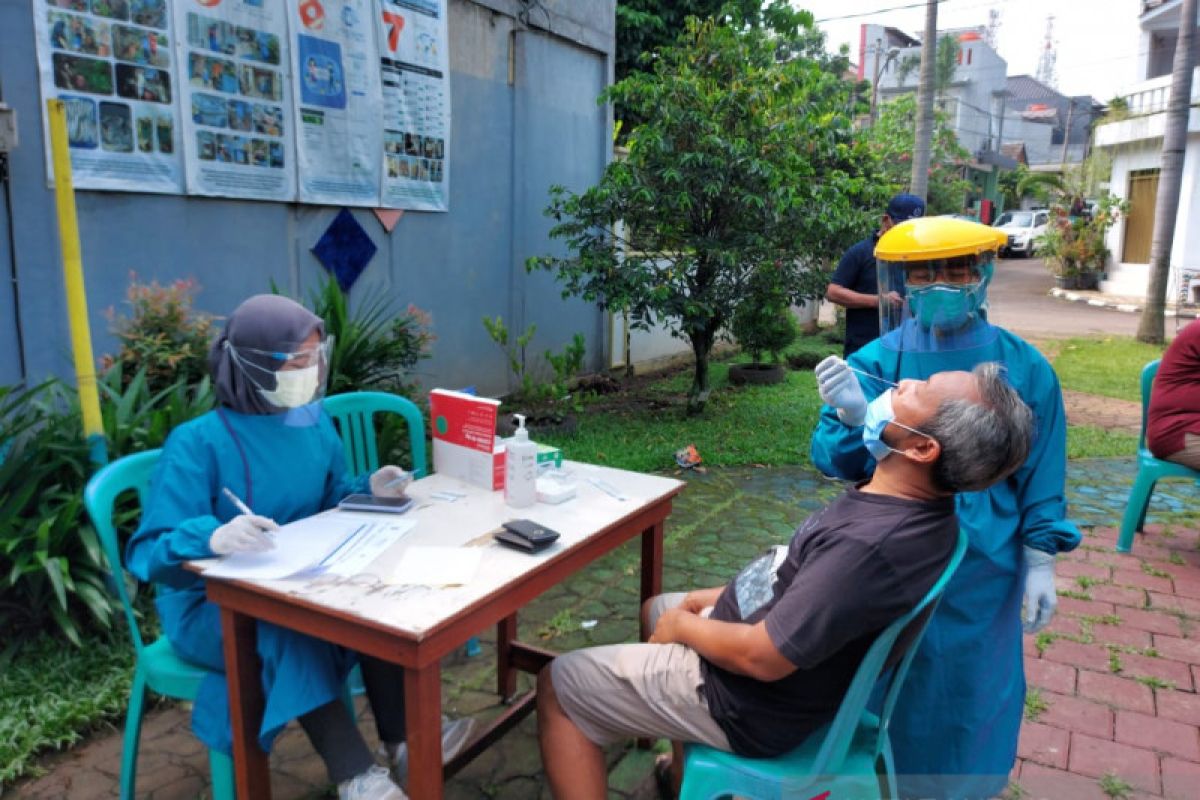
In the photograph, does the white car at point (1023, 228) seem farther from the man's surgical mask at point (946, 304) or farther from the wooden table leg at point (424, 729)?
the wooden table leg at point (424, 729)

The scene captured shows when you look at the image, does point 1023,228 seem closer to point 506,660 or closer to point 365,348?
point 365,348

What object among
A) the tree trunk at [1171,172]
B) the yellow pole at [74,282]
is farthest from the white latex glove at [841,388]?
the tree trunk at [1171,172]

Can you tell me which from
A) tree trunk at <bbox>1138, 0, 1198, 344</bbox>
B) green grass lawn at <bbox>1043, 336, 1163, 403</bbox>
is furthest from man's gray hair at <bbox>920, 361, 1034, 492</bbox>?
tree trunk at <bbox>1138, 0, 1198, 344</bbox>

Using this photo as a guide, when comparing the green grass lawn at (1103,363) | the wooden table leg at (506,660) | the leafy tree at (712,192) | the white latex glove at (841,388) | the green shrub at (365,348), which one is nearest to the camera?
the white latex glove at (841,388)

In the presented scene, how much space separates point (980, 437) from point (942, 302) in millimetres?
537

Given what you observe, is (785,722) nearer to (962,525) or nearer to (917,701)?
(917,701)

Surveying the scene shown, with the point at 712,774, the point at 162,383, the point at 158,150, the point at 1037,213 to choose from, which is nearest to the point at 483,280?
the point at 158,150

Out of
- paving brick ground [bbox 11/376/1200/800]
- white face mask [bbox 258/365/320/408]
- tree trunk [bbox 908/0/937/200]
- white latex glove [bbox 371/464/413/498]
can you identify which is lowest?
paving brick ground [bbox 11/376/1200/800]

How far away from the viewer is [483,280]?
7.08 m

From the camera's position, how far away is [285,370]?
2207 millimetres

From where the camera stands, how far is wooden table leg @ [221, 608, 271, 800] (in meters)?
1.98

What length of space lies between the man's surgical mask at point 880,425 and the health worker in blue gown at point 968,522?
0.50 ft

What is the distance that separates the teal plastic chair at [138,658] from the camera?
6.98 ft

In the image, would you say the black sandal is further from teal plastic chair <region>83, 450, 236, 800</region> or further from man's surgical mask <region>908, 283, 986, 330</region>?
man's surgical mask <region>908, 283, 986, 330</region>
